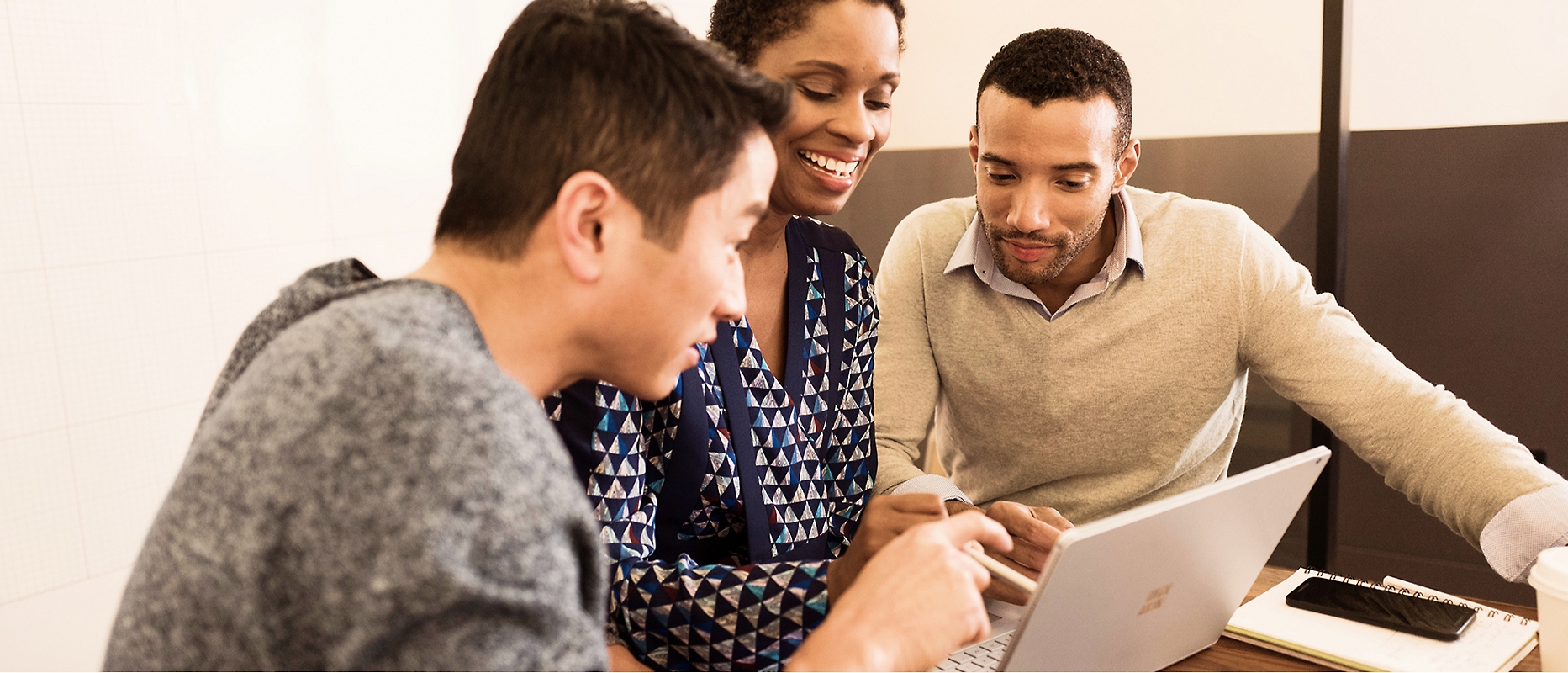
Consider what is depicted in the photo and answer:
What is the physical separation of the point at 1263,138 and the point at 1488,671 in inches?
79.0

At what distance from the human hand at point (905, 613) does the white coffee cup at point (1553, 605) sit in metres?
0.57

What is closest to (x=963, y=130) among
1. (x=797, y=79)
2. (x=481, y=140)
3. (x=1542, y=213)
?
(x=1542, y=213)

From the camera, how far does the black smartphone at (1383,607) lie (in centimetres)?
109

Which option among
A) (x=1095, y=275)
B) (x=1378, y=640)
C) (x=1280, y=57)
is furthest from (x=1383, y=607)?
(x=1280, y=57)

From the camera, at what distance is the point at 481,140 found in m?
0.78

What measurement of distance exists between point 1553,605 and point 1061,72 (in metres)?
0.96

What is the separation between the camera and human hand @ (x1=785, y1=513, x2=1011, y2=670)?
77cm

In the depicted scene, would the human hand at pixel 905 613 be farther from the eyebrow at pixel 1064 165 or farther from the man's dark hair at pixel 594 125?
the eyebrow at pixel 1064 165

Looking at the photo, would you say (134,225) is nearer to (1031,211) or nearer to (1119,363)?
(1031,211)

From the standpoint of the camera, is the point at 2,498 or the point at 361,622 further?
the point at 2,498

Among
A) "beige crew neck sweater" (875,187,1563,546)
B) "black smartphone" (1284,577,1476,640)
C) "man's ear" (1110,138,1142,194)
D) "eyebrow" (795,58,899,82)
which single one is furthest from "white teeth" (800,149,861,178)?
"black smartphone" (1284,577,1476,640)

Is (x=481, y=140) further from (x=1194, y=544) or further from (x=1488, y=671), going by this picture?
(x=1488, y=671)

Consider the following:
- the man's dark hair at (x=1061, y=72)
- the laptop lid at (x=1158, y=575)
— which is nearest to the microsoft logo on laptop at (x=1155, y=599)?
the laptop lid at (x=1158, y=575)

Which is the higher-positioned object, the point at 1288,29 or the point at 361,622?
the point at 1288,29
